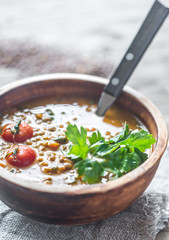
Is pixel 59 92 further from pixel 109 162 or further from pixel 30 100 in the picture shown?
pixel 109 162

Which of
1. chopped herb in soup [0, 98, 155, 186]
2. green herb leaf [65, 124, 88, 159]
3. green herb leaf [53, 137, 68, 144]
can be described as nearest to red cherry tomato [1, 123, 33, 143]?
chopped herb in soup [0, 98, 155, 186]

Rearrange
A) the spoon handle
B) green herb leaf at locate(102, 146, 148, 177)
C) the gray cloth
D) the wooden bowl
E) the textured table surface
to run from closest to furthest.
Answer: the wooden bowl < green herb leaf at locate(102, 146, 148, 177) < the gray cloth < the spoon handle < the textured table surface

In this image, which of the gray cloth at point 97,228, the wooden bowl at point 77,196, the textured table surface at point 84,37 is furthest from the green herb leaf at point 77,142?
the textured table surface at point 84,37

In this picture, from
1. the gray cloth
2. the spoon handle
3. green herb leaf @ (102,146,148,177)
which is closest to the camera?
green herb leaf @ (102,146,148,177)

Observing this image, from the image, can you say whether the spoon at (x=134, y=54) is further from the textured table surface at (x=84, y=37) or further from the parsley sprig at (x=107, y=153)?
the textured table surface at (x=84, y=37)

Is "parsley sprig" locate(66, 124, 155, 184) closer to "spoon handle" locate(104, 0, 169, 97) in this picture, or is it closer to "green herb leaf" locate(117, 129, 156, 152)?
"green herb leaf" locate(117, 129, 156, 152)

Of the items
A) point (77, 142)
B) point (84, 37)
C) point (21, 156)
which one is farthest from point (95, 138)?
point (84, 37)
